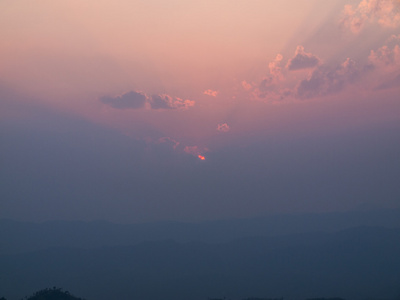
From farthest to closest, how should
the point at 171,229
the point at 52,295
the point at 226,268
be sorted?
1. the point at 171,229
2. the point at 226,268
3. the point at 52,295

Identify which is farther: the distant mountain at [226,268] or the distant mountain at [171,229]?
the distant mountain at [171,229]

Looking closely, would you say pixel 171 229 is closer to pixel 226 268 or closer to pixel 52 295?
pixel 226 268

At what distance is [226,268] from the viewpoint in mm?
97625

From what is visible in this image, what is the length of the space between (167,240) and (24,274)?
44317mm

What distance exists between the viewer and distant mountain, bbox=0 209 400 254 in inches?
4579

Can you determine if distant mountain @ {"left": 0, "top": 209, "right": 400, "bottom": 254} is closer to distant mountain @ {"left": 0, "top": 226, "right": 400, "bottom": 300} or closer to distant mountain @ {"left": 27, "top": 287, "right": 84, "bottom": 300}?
distant mountain @ {"left": 0, "top": 226, "right": 400, "bottom": 300}

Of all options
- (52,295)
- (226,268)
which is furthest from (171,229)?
(52,295)

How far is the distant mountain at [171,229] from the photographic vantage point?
116m

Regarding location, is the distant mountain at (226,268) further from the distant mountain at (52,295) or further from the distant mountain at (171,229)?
the distant mountain at (52,295)

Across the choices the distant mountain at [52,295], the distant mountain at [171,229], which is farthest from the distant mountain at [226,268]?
the distant mountain at [52,295]

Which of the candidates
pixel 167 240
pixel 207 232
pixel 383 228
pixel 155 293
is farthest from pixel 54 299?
pixel 383 228

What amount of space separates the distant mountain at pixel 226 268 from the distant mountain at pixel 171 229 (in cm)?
337

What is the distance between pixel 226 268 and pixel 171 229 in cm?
3289

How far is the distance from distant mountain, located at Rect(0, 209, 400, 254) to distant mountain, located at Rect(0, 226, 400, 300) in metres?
3.37
